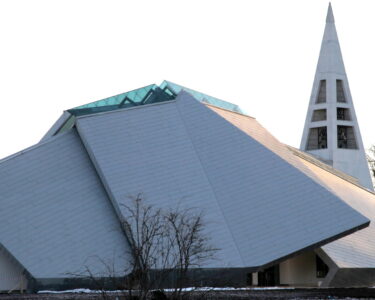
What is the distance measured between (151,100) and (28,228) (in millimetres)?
7677

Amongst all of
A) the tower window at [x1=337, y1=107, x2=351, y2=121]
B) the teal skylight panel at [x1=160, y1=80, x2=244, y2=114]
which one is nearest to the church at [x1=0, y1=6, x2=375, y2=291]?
the teal skylight panel at [x1=160, y1=80, x2=244, y2=114]

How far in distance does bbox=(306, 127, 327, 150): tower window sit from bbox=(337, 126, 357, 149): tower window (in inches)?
45.2

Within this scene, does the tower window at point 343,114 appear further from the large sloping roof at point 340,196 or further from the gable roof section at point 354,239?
the large sloping roof at point 340,196

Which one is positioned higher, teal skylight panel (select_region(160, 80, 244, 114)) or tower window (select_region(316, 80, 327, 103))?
tower window (select_region(316, 80, 327, 103))

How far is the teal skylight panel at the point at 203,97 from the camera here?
3603 cm

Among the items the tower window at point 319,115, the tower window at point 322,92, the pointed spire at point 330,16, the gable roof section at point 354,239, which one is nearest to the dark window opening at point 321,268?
the gable roof section at point 354,239

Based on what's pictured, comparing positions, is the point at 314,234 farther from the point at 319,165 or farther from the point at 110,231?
the point at 319,165

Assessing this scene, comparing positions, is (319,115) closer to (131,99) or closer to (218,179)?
(131,99)

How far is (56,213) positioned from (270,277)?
964 cm

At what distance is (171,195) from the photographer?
104ft

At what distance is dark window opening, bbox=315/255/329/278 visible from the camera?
35.7 m

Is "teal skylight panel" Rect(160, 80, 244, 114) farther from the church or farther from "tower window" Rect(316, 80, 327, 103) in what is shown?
"tower window" Rect(316, 80, 327, 103)

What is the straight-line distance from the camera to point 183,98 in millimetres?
35031

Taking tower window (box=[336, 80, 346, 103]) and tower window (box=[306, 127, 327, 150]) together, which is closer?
tower window (box=[336, 80, 346, 103])
